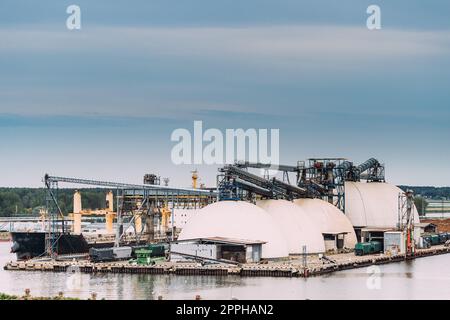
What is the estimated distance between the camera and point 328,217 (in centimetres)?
7394

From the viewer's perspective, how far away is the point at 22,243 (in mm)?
76625

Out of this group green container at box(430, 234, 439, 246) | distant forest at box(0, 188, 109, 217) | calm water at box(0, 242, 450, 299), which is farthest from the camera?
distant forest at box(0, 188, 109, 217)

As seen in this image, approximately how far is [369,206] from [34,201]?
271ft

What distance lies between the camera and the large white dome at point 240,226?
62562mm

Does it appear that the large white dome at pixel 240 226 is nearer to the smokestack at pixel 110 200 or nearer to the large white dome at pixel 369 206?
the large white dome at pixel 369 206

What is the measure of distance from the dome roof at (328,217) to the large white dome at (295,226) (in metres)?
2.82

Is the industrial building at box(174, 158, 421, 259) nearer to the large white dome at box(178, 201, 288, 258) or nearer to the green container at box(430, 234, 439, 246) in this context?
the large white dome at box(178, 201, 288, 258)

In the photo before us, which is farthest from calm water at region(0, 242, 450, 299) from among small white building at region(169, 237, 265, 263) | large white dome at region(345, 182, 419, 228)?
large white dome at region(345, 182, 419, 228)

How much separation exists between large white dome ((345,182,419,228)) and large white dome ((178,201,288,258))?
1749cm

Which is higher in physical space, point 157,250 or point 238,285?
point 157,250

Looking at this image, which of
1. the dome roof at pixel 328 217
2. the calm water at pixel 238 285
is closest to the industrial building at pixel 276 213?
the dome roof at pixel 328 217

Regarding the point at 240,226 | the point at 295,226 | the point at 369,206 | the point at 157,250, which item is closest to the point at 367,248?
the point at 295,226

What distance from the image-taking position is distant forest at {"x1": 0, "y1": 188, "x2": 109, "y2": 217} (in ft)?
439

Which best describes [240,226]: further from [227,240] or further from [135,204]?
[135,204]
